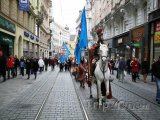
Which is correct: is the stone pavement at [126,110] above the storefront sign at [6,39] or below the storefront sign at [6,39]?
below

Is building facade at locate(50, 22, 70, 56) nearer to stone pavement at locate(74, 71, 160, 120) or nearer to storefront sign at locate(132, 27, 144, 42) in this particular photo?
storefront sign at locate(132, 27, 144, 42)

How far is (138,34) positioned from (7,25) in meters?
12.1

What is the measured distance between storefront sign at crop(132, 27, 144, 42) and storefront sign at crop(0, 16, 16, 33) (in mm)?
11884

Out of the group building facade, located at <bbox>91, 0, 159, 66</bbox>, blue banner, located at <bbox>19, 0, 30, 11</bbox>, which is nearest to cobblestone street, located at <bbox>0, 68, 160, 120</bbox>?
building facade, located at <bbox>91, 0, 159, 66</bbox>

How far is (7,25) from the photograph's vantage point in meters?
26.8

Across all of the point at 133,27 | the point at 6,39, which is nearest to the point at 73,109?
the point at 6,39

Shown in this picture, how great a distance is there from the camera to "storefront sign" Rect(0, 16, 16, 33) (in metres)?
24.8

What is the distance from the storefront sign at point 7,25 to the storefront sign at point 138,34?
468 inches

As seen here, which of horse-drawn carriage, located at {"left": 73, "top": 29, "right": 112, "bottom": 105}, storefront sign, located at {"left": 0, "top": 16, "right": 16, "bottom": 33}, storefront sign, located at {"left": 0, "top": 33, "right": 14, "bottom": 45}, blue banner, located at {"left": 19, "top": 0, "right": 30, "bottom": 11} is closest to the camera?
horse-drawn carriage, located at {"left": 73, "top": 29, "right": 112, "bottom": 105}

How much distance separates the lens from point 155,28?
2500 centimetres

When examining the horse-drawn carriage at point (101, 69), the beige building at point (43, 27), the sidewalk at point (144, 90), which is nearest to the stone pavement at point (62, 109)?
the horse-drawn carriage at point (101, 69)

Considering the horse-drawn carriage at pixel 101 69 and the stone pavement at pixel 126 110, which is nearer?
the stone pavement at pixel 126 110

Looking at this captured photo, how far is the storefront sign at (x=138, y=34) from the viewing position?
2853cm

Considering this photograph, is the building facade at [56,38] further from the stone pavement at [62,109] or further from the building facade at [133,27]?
the stone pavement at [62,109]
